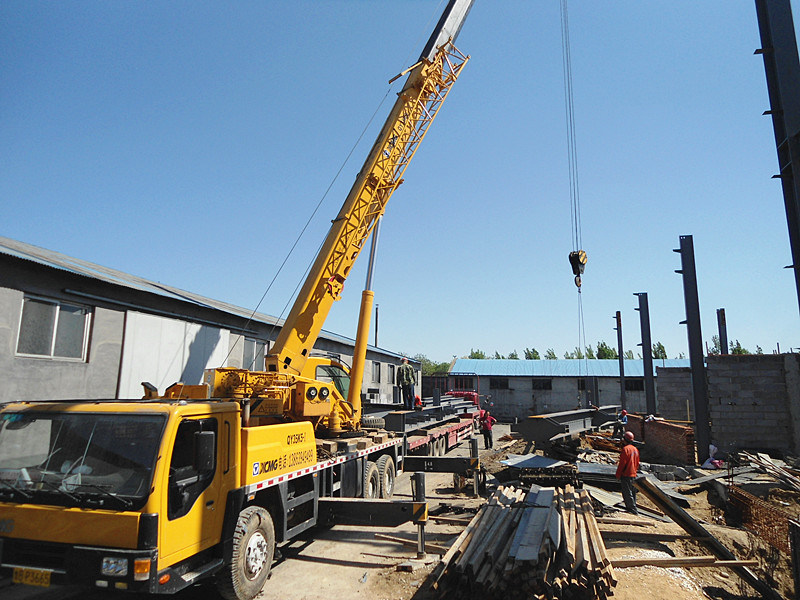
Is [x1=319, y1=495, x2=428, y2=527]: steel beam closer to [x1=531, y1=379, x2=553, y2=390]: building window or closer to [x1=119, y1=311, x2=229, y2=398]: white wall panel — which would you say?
[x1=119, y1=311, x2=229, y2=398]: white wall panel

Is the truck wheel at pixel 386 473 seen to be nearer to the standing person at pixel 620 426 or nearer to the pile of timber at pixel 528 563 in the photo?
the pile of timber at pixel 528 563

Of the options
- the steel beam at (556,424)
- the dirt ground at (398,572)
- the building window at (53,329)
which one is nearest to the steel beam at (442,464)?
the dirt ground at (398,572)

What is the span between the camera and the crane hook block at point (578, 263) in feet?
42.8

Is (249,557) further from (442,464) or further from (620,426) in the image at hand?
(620,426)

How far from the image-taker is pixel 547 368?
1607 inches

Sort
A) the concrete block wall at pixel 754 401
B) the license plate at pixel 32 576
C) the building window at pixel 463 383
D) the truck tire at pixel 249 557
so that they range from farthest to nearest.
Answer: the building window at pixel 463 383
the concrete block wall at pixel 754 401
the truck tire at pixel 249 557
the license plate at pixel 32 576

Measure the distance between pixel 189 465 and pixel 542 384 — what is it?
120ft

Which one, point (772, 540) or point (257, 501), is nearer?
point (257, 501)

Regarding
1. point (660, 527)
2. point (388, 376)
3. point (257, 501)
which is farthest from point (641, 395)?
point (257, 501)

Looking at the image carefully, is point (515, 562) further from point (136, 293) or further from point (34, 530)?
point (136, 293)

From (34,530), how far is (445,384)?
3890 centimetres

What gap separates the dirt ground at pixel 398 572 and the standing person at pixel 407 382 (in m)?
5.68

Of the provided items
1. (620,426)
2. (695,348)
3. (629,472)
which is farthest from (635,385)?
(629,472)

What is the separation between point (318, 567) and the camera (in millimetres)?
6984
